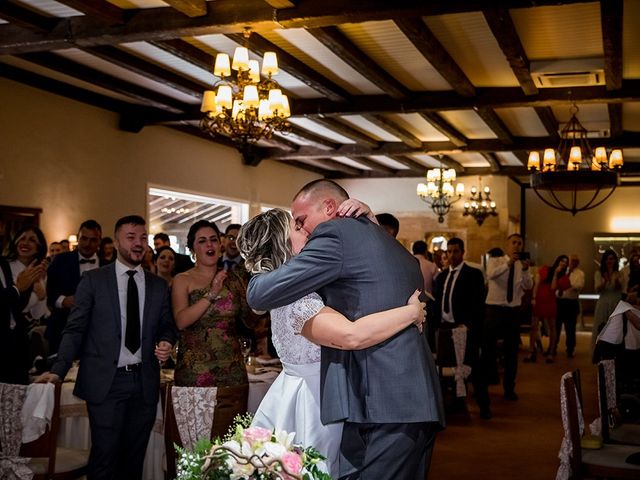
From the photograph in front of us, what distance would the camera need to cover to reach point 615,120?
11.6 m

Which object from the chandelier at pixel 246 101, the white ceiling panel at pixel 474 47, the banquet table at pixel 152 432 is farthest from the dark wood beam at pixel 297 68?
the banquet table at pixel 152 432

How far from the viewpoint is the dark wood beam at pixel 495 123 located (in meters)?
11.1

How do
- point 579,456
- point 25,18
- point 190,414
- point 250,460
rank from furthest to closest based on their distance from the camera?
point 25,18, point 579,456, point 190,414, point 250,460

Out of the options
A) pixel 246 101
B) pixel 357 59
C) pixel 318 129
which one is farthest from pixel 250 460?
pixel 318 129

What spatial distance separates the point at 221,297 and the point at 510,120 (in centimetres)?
955

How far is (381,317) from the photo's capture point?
2264mm

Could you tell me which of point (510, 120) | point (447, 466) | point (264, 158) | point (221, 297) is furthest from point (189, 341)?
point (264, 158)

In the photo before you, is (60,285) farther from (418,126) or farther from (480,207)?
(480,207)

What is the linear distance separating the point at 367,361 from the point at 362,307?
0.16 metres

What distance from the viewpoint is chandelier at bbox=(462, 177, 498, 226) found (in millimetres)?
17359

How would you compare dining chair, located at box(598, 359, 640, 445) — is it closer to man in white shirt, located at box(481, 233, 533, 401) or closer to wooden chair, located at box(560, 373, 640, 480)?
wooden chair, located at box(560, 373, 640, 480)

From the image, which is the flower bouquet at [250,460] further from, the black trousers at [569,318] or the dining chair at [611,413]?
the black trousers at [569,318]

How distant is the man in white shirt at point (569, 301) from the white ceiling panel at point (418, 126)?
3.23m

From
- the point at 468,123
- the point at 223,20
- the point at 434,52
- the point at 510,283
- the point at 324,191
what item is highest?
the point at 468,123
